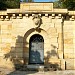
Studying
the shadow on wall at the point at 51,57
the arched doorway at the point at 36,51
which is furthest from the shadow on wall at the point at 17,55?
the shadow on wall at the point at 51,57

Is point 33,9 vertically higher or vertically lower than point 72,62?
higher

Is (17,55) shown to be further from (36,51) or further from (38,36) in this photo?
(38,36)

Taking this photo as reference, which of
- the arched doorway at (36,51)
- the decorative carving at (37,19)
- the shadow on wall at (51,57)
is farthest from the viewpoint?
the arched doorway at (36,51)

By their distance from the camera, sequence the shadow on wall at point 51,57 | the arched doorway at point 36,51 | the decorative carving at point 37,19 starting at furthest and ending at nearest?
the arched doorway at point 36,51, the decorative carving at point 37,19, the shadow on wall at point 51,57

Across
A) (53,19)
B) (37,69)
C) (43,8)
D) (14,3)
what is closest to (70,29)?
(53,19)

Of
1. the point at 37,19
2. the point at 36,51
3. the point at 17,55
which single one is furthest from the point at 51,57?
the point at 37,19

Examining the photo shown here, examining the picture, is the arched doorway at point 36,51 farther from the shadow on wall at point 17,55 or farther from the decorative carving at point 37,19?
the decorative carving at point 37,19

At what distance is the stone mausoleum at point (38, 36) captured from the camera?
52.7 ft

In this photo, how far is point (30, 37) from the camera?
16.5 m

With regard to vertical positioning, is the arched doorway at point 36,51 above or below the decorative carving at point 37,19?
below

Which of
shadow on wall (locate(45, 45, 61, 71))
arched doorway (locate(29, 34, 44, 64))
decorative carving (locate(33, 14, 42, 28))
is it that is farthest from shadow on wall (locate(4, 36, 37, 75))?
shadow on wall (locate(45, 45, 61, 71))

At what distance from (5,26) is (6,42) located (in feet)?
3.77

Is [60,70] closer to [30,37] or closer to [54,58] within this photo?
[54,58]

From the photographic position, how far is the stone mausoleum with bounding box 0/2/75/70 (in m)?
16.1
